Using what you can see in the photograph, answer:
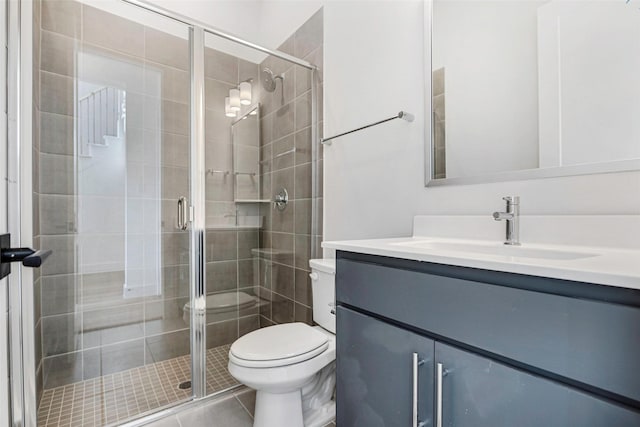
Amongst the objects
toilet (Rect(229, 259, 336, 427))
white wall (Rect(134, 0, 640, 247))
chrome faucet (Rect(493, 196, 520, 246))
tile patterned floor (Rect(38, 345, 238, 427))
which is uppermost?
white wall (Rect(134, 0, 640, 247))

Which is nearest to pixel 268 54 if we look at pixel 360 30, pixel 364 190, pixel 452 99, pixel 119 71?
pixel 360 30

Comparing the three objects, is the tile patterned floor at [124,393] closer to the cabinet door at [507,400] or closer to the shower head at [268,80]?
the cabinet door at [507,400]

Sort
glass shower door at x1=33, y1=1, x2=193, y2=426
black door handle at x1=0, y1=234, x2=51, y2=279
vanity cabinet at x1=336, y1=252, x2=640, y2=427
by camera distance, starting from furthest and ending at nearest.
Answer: glass shower door at x1=33, y1=1, x2=193, y2=426 < black door handle at x1=0, y1=234, x2=51, y2=279 < vanity cabinet at x1=336, y1=252, x2=640, y2=427

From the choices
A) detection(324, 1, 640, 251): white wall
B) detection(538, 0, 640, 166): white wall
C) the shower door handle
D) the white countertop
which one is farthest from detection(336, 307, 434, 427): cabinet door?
the shower door handle

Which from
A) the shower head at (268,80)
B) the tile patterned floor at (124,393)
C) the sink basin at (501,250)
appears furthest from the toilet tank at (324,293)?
the shower head at (268,80)

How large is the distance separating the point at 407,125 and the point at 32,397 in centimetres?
174

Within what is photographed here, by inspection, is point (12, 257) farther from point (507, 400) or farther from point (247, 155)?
point (247, 155)

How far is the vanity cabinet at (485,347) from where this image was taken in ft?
1.59

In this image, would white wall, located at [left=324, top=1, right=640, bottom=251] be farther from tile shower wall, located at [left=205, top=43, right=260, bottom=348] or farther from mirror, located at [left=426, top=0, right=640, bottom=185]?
tile shower wall, located at [left=205, top=43, right=260, bottom=348]

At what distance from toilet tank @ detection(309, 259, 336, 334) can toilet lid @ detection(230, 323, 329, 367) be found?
8 centimetres

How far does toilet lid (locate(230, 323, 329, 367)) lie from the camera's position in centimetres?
118

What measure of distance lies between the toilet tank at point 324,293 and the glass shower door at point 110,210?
738mm

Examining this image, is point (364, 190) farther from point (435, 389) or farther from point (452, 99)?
point (435, 389)

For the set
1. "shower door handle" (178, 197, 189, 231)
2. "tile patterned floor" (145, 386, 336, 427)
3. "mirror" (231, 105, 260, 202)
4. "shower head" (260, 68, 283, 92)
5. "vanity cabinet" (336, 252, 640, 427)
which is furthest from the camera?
"shower head" (260, 68, 283, 92)
